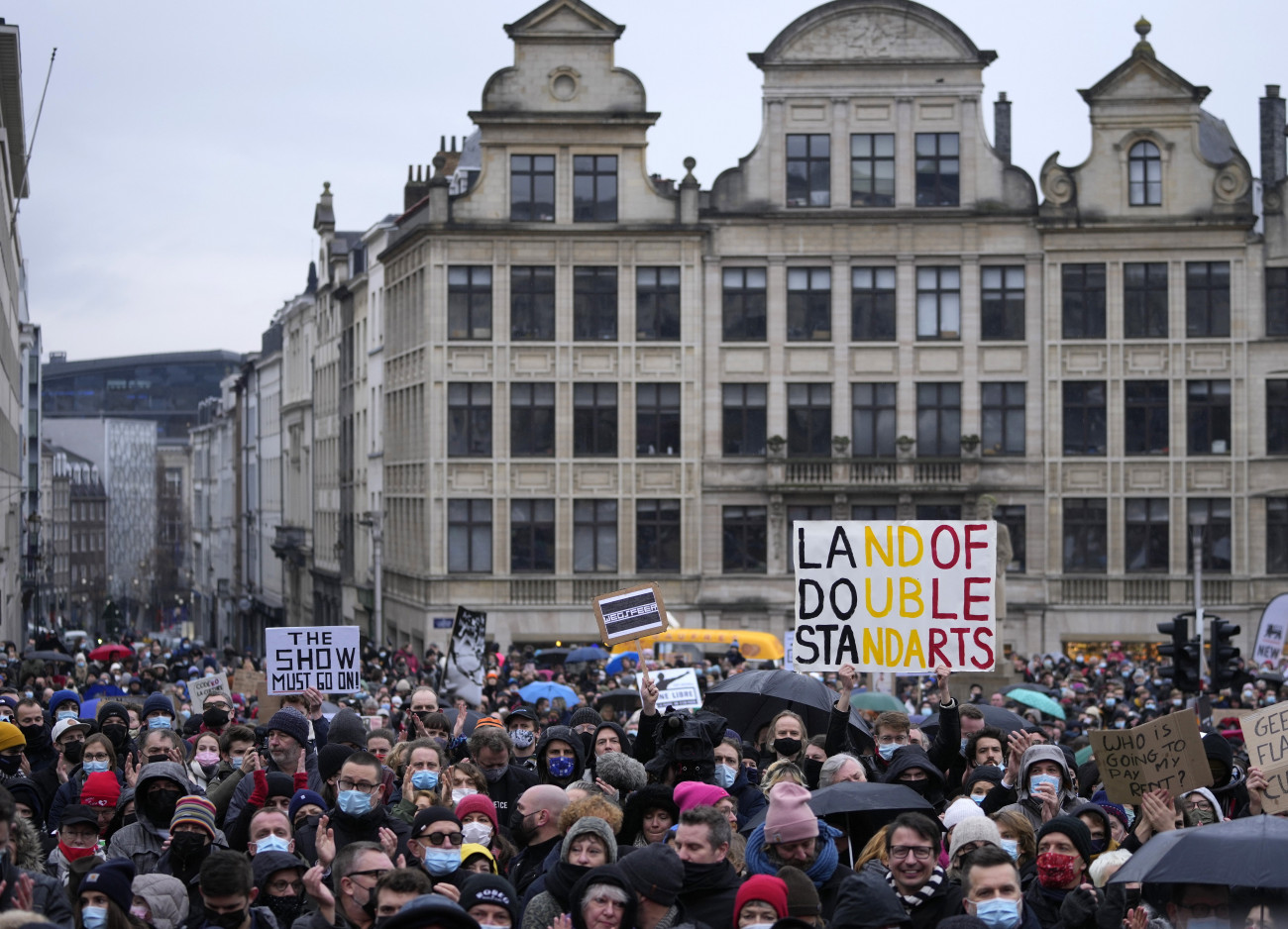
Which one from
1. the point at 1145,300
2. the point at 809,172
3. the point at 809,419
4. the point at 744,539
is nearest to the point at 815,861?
the point at 744,539

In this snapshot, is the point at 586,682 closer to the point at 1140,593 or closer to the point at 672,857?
the point at 1140,593

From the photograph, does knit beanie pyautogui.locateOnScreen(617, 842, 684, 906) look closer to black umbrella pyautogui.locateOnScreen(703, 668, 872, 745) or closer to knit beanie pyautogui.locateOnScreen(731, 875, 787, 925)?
knit beanie pyautogui.locateOnScreen(731, 875, 787, 925)

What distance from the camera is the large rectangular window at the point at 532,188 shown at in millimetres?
42750

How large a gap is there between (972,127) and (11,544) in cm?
2871

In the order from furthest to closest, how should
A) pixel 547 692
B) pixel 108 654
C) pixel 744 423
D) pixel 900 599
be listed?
pixel 744 423
pixel 108 654
pixel 547 692
pixel 900 599

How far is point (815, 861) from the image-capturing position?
8156 mm

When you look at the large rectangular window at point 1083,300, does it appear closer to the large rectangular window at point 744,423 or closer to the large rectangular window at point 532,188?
the large rectangular window at point 744,423

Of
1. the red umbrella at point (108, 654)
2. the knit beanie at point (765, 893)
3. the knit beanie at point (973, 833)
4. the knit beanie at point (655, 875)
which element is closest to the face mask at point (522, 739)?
the knit beanie at point (973, 833)

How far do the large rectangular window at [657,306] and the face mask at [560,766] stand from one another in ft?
105

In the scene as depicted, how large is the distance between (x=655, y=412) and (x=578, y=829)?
117 ft

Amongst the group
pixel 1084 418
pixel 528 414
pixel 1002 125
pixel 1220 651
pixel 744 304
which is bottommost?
pixel 1220 651

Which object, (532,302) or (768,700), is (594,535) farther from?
(768,700)

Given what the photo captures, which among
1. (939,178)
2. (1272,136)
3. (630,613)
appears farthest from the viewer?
(1272,136)

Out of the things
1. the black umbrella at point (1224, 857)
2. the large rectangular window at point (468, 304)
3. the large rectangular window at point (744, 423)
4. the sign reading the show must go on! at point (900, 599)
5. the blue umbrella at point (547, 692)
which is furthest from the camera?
the large rectangular window at point (744, 423)
